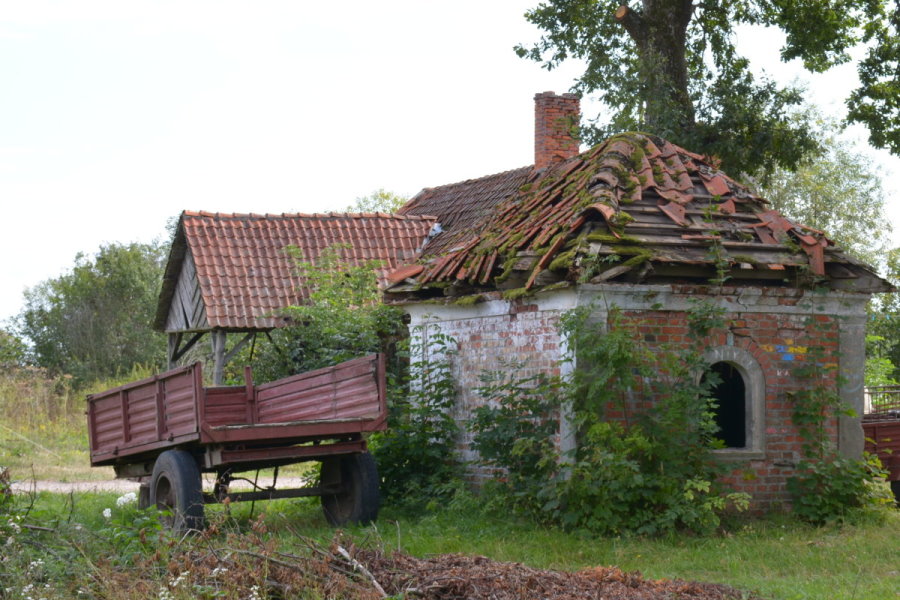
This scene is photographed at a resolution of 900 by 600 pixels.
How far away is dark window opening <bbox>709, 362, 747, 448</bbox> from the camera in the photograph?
1214 cm

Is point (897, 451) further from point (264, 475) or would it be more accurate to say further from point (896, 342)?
point (896, 342)

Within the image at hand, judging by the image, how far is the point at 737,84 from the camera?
20.6m

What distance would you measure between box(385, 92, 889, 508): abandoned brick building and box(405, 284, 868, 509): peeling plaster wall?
0.01 metres

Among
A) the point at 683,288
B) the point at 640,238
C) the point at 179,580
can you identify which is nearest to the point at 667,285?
the point at 683,288

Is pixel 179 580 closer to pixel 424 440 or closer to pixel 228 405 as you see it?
pixel 228 405

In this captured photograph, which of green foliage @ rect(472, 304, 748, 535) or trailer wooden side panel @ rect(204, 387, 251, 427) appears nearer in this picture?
green foliage @ rect(472, 304, 748, 535)

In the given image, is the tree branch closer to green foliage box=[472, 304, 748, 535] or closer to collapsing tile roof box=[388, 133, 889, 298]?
collapsing tile roof box=[388, 133, 889, 298]

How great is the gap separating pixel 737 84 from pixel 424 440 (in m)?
11.5

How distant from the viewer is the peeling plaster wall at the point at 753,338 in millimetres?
11180

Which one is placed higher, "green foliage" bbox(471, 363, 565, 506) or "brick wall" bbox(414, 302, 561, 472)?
"brick wall" bbox(414, 302, 561, 472)

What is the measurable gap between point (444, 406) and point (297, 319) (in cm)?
612

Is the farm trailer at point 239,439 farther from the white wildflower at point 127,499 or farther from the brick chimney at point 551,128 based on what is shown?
the brick chimney at point 551,128

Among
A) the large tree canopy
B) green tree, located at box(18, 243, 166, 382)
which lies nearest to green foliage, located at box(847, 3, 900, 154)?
the large tree canopy

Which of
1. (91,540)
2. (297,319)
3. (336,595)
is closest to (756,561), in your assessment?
(336,595)
